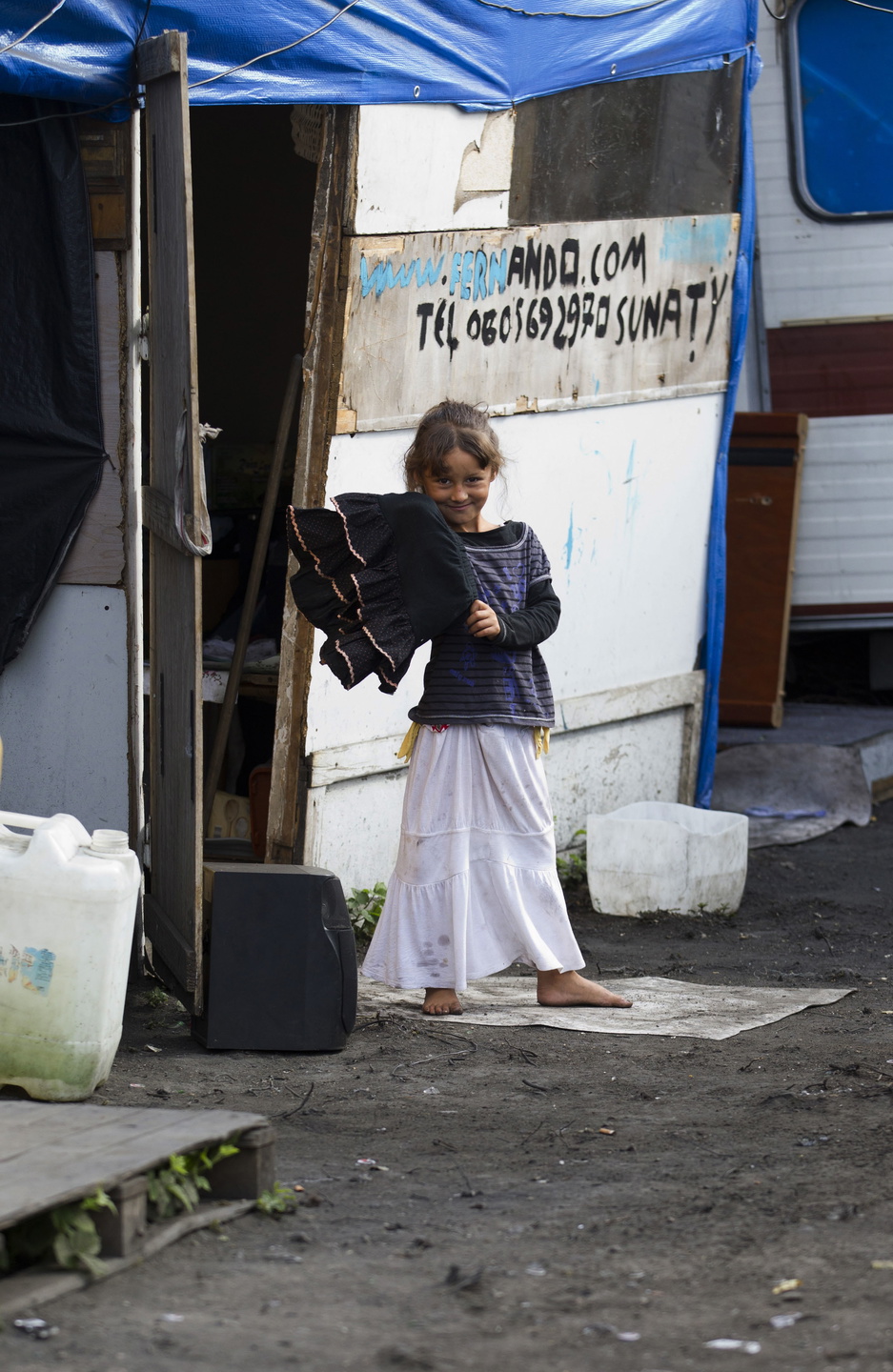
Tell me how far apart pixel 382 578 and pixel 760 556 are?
418 cm

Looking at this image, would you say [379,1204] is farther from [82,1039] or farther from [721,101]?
[721,101]

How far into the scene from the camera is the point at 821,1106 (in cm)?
386

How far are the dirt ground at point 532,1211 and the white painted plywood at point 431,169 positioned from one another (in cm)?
259

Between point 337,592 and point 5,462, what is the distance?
3.68 feet

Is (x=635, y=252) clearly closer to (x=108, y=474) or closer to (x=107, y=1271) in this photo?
(x=108, y=474)

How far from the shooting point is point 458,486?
4.54 meters

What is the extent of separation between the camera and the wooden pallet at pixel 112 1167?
2709 millimetres

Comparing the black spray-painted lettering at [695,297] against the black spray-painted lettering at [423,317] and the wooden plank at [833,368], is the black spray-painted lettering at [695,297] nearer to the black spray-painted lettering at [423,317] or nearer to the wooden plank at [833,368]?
the wooden plank at [833,368]

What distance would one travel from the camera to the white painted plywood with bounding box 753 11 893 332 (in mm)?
8094

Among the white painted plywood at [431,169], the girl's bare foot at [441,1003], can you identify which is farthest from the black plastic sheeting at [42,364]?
the girl's bare foot at [441,1003]

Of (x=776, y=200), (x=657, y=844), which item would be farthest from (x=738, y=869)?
(x=776, y=200)

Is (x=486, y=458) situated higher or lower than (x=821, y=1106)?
higher

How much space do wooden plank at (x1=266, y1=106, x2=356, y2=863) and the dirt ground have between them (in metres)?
0.82

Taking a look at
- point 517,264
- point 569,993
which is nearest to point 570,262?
point 517,264
